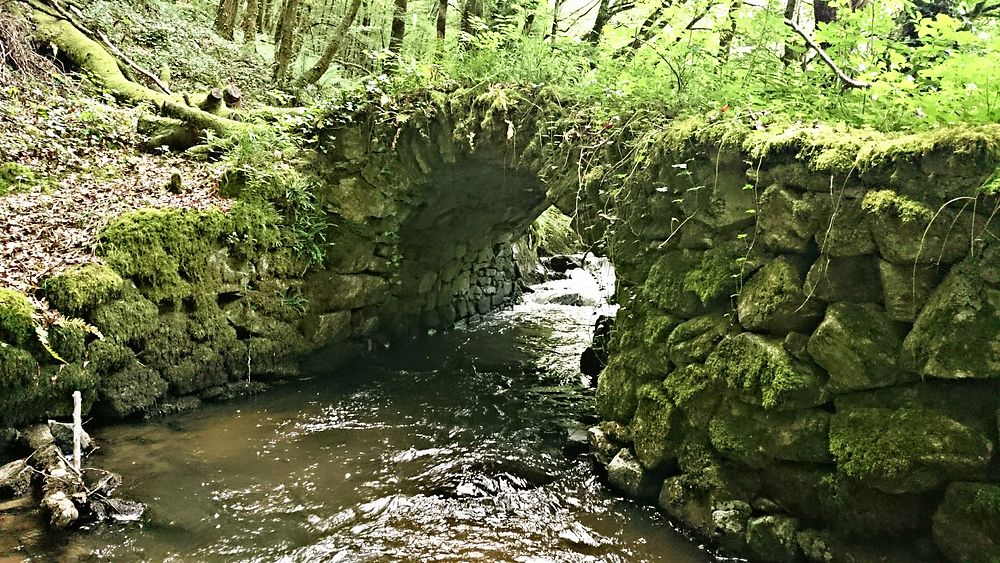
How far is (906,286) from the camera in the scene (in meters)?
2.92

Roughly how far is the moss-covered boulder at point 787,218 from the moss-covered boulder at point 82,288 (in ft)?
18.3

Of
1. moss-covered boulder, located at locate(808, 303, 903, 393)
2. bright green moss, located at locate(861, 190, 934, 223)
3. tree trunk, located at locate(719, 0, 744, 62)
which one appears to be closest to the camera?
bright green moss, located at locate(861, 190, 934, 223)

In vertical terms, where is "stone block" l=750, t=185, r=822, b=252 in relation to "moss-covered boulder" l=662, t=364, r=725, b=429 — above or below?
above

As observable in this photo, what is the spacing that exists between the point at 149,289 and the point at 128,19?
8894mm

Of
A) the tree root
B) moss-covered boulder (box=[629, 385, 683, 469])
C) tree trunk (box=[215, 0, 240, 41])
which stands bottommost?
moss-covered boulder (box=[629, 385, 683, 469])

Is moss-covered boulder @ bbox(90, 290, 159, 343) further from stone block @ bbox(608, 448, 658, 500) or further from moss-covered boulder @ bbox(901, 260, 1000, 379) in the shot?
moss-covered boulder @ bbox(901, 260, 1000, 379)

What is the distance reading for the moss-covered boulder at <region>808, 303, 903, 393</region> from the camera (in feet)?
9.75

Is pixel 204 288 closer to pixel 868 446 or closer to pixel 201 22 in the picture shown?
pixel 868 446

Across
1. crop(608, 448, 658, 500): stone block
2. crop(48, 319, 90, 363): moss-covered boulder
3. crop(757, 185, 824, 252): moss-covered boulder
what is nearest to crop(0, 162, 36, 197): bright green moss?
crop(48, 319, 90, 363): moss-covered boulder

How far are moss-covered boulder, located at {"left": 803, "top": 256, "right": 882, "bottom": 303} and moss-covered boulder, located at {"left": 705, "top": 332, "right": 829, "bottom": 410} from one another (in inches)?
16.9

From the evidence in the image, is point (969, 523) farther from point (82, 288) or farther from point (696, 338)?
point (82, 288)

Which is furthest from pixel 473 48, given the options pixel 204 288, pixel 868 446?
pixel 868 446

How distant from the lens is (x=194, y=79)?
11.2 meters

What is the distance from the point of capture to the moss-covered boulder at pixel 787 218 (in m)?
3.34
